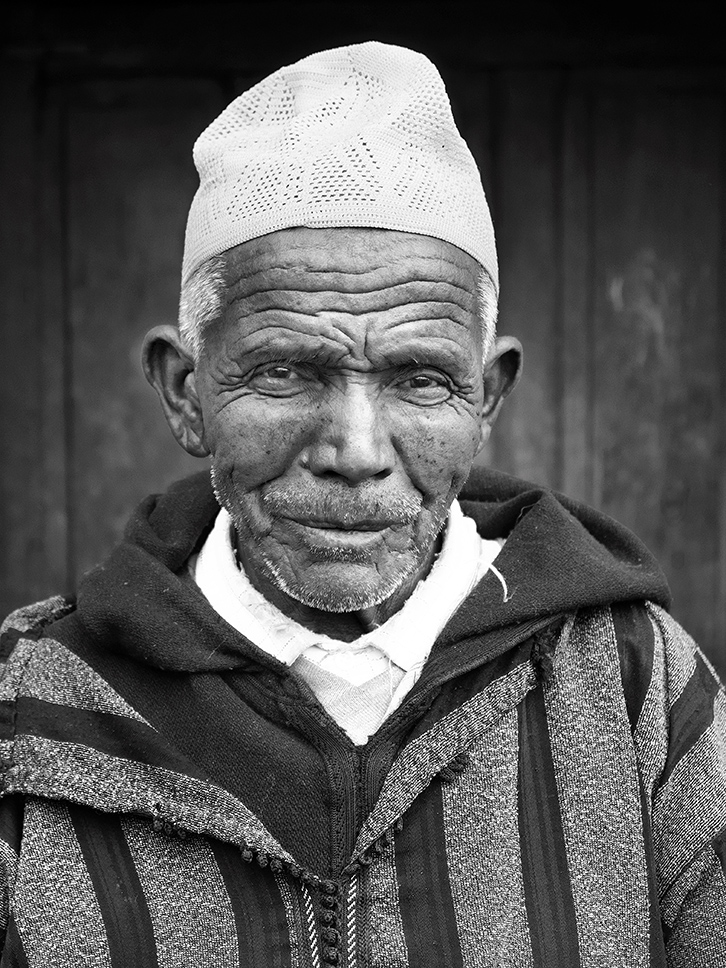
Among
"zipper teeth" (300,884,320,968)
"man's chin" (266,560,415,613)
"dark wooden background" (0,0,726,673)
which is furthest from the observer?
"dark wooden background" (0,0,726,673)

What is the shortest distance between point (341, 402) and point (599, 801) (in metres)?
0.72

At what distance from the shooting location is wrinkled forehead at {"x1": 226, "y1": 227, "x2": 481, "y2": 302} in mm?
1733

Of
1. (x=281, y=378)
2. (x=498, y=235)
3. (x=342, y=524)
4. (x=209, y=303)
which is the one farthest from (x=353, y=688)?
(x=498, y=235)

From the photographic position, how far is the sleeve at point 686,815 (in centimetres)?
175

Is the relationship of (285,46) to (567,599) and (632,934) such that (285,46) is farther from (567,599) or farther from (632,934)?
(632,934)

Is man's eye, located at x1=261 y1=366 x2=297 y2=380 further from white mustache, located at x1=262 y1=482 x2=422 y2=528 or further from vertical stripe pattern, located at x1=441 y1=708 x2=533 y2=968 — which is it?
vertical stripe pattern, located at x1=441 y1=708 x2=533 y2=968

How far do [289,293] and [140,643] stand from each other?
1.96 ft

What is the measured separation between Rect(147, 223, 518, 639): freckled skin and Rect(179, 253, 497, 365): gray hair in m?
0.03

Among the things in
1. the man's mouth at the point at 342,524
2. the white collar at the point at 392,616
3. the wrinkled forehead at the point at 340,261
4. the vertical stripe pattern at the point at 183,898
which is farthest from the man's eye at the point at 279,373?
the vertical stripe pattern at the point at 183,898

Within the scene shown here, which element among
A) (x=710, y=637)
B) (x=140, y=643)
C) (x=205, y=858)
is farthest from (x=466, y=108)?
(x=205, y=858)

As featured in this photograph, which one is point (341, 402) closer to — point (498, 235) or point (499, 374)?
point (499, 374)

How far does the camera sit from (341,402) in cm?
175

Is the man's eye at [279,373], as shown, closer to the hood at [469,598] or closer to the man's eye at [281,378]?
the man's eye at [281,378]

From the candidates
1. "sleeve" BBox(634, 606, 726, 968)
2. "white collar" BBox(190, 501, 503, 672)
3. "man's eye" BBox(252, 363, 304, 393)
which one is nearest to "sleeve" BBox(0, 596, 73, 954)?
"white collar" BBox(190, 501, 503, 672)
